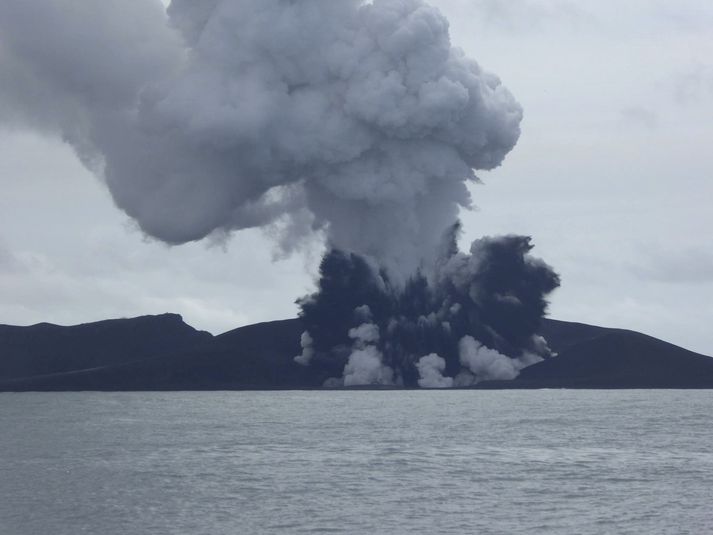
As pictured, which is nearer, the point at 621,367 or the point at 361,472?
the point at 361,472

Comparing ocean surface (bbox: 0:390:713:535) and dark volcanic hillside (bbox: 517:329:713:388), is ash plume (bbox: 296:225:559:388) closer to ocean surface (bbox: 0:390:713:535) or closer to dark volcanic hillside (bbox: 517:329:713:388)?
dark volcanic hillside (bbox: 517:329:713:388)

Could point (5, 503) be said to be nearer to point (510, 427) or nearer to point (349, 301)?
point (510, 427)

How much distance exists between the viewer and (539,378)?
580 ft

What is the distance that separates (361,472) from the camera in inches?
2694

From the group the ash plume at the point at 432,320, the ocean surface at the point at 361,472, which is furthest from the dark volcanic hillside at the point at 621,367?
the ocean surface at the point at 361,472

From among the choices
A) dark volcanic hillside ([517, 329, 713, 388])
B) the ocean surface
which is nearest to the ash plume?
dark volcanic hillside ([517, 329, 713, 388])

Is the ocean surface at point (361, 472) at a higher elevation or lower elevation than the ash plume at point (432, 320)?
lower

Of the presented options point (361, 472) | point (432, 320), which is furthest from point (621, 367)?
point (361, 472)

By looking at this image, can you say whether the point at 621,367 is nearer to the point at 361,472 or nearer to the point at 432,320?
the point at 432,320

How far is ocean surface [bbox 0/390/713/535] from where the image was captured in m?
52.4

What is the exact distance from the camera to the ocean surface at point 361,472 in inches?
2063

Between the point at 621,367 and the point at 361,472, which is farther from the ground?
the point at 621,367

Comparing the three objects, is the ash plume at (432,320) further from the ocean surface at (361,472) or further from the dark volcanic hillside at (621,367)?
the ocean surface at (361,472)

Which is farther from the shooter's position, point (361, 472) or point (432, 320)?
point (432, 320)
